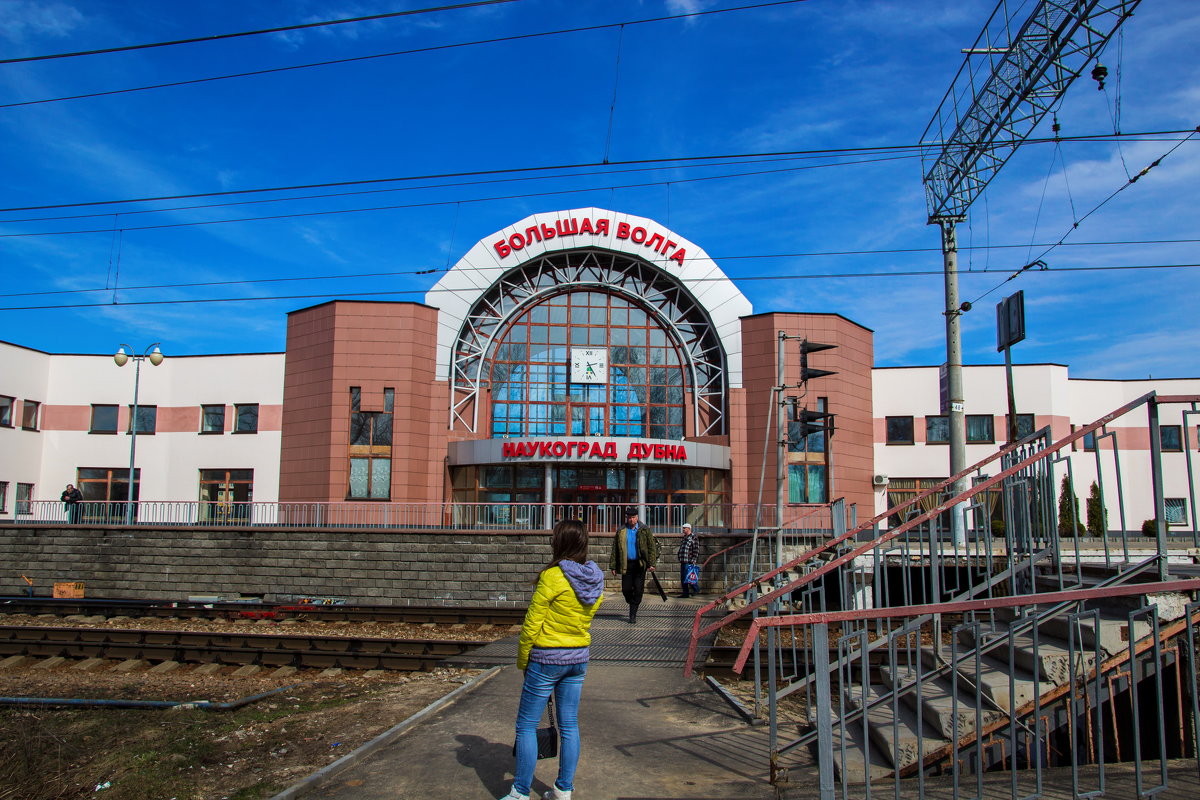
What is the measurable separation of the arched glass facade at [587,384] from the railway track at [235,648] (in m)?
18.4

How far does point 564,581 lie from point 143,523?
2262cm

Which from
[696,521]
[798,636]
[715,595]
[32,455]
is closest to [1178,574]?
[798,636]

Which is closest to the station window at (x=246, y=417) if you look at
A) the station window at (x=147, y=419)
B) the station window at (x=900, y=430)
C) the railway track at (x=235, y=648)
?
the station window at (x=147, y=419)

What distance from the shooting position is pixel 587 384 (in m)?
32.2

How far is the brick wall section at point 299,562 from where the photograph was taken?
20.4 m

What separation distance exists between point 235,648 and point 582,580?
9.97 meters

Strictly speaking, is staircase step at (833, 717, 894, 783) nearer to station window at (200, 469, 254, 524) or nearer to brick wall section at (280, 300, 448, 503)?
brick wall section at (280, 300, 448, 503)

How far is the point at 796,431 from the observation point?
30.5 meters

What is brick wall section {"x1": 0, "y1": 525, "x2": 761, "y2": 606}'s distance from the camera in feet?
66.9

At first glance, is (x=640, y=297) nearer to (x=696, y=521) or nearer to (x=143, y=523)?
(x=696, y=521)

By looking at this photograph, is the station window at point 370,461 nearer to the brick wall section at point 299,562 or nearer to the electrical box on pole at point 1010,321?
the brick wall section at point 299,562

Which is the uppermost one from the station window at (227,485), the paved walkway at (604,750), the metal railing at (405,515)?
the station window at (227,485)

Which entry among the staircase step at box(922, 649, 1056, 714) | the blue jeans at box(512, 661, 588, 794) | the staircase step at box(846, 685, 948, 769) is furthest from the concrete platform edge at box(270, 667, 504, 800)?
the staircase step at box(922, 649, 1056, 714)

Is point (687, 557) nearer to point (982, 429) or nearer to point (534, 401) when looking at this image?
point (534, 401)
